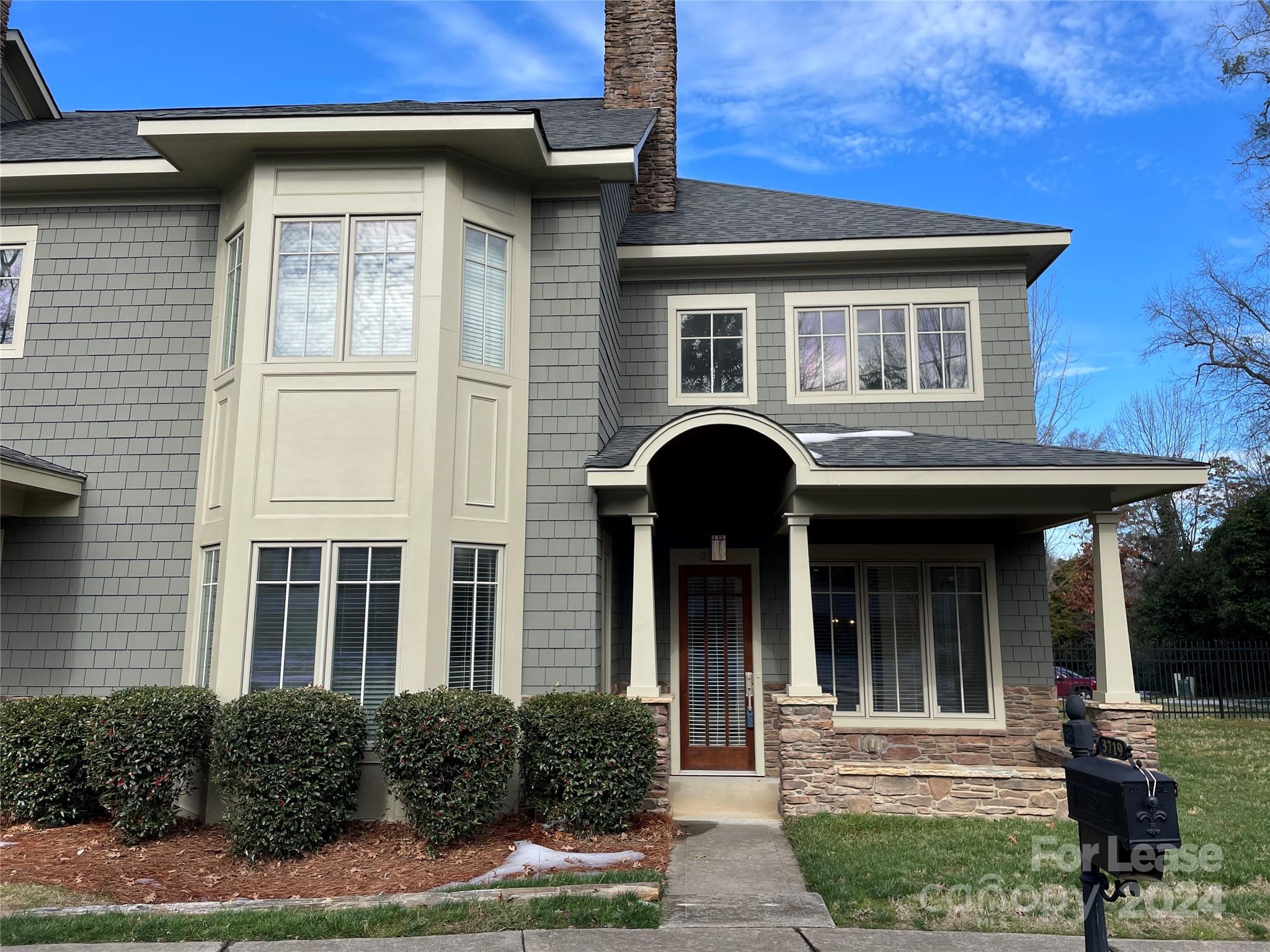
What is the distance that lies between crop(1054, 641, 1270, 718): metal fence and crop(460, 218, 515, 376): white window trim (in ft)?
51.7

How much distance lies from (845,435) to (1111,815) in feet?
21.5

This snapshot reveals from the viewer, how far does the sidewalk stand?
4.40m

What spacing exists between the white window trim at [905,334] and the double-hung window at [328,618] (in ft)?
17.0

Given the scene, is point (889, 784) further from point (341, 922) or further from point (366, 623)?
point (366, 623)

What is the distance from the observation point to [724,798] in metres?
8.38

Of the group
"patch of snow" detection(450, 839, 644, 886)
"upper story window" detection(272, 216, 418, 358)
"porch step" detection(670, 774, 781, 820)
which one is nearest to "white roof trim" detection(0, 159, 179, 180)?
"upper story window" detection(272, 216, 418, 358)

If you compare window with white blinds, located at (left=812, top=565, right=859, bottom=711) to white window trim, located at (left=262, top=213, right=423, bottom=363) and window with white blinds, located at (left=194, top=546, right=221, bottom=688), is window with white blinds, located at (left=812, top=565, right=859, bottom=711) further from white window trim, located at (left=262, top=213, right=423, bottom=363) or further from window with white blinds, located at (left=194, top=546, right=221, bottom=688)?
window with white blinds, located at (left=194, top=546, right=221, bottom=688)

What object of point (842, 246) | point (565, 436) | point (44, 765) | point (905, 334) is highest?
point (842, 246)

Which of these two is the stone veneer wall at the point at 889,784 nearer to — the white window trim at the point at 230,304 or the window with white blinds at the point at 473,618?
the window with white blinds at the point at 473,618

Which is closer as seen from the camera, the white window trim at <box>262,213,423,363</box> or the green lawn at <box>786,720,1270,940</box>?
the green lawn at <box>786,720,1270,940</box>

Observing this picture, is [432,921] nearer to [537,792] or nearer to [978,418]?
[537,792]

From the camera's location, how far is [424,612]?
24.4ft

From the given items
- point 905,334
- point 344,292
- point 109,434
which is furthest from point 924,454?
point 109,434

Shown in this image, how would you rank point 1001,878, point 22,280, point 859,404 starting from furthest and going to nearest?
point 859,404 < point 22,280 < point 1001,878
